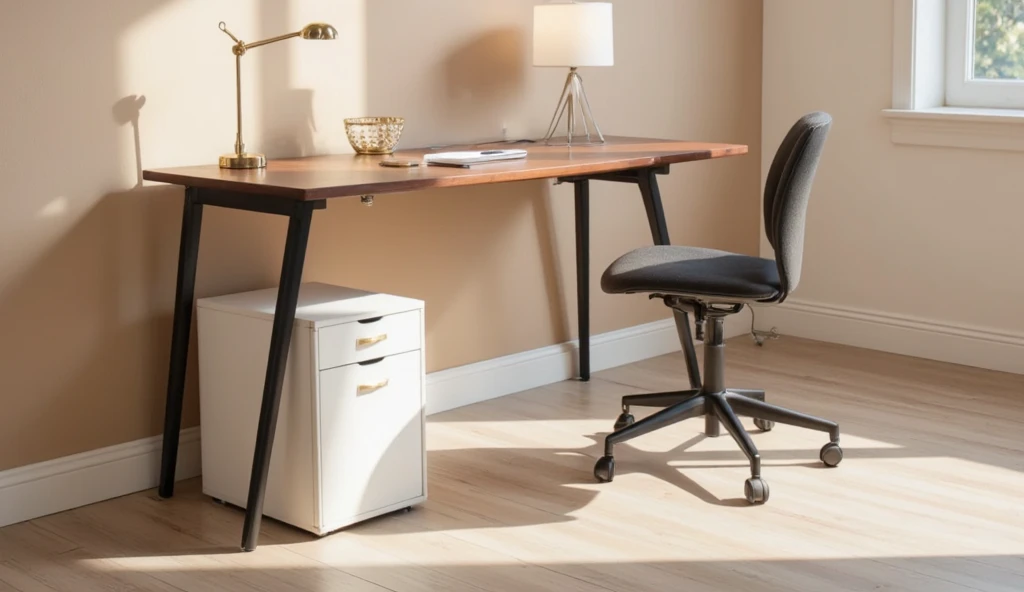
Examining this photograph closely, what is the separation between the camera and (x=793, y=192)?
113 inches

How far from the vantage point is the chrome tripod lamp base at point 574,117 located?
3.62 metres

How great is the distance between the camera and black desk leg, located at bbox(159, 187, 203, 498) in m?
2.88

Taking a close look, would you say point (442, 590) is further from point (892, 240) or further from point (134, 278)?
point (892, 240)

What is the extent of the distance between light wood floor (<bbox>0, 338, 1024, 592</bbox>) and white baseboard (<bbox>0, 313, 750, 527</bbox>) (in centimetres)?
4

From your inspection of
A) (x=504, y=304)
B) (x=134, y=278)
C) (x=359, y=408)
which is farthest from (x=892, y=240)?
(x=134, y=278)

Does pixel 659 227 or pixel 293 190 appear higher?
Answer: pixel 293 190

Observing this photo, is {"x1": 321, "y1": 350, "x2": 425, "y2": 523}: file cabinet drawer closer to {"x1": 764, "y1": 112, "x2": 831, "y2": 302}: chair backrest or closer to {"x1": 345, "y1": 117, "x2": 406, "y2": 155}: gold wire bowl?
{"x1": 345, "y1": 117, "x2": 406, "y2": 155}: gold wire bowl

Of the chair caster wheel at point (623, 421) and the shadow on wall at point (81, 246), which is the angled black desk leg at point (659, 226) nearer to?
the chair caster wheel at point (623, 421)

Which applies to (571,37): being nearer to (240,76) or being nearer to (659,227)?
(659,227)

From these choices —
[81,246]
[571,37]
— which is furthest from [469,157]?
[81,246]

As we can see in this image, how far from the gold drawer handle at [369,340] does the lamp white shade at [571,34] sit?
1114mm

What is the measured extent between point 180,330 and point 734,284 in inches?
51.7

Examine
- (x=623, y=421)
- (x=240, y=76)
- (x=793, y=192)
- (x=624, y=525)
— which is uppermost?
(x=240, y=76)

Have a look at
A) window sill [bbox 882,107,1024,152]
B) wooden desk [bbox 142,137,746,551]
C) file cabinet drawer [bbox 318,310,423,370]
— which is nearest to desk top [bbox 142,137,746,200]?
wooden desk [bbox 142,137,746,551]
